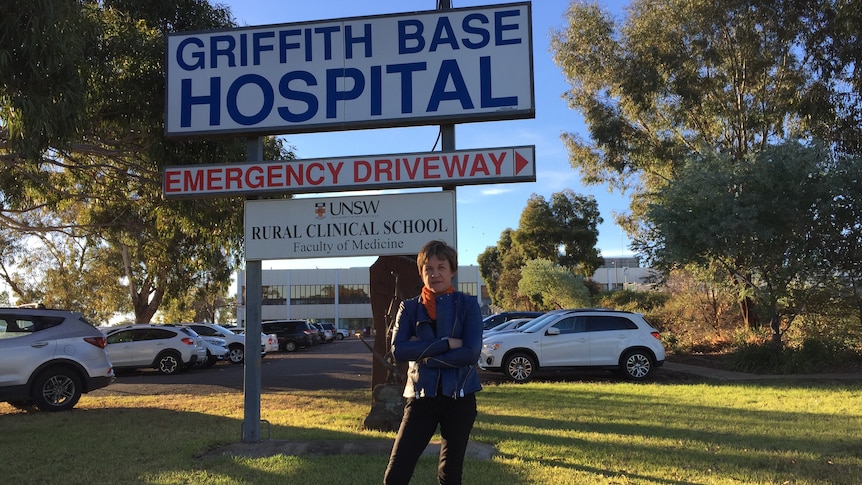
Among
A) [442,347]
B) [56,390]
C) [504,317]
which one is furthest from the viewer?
[504,317]

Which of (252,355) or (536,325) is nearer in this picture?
(252,355)

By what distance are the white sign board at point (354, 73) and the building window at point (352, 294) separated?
218 ft

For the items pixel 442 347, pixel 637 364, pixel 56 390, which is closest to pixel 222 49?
pixel 442 347

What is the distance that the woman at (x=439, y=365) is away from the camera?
133 inches

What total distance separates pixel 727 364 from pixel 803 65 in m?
10.0

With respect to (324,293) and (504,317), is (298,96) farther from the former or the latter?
(324,293)

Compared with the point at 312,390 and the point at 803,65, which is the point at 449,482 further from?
the point at 803,65

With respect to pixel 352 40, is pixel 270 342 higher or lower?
lower

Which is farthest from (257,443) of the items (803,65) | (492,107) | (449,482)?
(803,65)

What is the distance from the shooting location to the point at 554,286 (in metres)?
33.8

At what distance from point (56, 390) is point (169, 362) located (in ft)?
26.7

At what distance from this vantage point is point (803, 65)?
18.9m

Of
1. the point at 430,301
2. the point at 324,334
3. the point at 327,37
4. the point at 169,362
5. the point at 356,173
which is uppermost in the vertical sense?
the point at 327,37

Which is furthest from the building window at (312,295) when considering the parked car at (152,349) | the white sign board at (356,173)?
the white sign board at (356,173)
